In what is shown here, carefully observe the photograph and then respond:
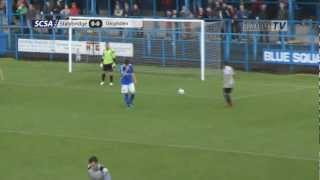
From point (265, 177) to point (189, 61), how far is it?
22342 mm

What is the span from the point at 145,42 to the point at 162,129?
1743cm

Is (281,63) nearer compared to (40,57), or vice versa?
(281,63)

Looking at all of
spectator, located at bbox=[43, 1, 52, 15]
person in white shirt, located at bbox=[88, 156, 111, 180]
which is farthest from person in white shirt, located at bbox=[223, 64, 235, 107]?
spectator, located at bbox=[43, 1, 52, 15]

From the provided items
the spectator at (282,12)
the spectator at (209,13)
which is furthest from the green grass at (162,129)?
the spectator at (209,13)

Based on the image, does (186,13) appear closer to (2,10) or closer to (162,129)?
(2,10)

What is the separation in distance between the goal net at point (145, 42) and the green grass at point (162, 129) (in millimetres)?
2658

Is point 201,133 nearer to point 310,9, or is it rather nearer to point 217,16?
point 217,16

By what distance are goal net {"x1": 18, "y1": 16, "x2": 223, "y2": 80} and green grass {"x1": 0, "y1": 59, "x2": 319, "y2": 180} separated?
2.66 m

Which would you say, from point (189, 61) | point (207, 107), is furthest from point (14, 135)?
point (189, 61)

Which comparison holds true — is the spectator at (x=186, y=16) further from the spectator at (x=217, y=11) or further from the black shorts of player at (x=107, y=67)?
the black shorts of player at (x=107, y=67)

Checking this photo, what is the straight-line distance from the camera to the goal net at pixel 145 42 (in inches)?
1628

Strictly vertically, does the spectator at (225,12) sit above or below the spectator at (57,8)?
below

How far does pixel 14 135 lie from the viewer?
25.9 m

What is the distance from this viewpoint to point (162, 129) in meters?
26.6
